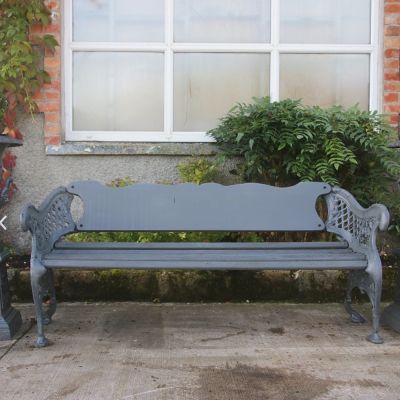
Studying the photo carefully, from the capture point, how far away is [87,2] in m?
4.60

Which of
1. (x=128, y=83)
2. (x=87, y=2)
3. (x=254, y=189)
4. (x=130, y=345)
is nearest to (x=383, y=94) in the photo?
(x=254, y=189)

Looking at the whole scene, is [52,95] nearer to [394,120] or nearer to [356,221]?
[356,221]

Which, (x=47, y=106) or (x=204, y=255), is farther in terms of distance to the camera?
(x=47, y=106)

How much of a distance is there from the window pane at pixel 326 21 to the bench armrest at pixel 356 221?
5.66 ft

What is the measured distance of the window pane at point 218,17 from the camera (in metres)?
4.63

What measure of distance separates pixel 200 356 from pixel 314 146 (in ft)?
6.04

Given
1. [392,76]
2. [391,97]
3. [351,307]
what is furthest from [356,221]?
[392,76]

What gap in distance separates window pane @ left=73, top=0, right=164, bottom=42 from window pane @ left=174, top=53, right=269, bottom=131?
47cm

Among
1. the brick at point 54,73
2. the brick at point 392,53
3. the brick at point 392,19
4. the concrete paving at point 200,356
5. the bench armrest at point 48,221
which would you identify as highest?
the brick at point 392,19

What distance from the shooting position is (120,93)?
15.4ft

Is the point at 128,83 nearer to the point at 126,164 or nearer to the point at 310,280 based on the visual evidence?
the point at 126,164

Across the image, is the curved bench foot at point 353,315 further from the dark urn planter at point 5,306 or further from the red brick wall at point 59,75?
the dark urn planter at point 5,306

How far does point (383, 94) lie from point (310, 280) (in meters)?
1.81

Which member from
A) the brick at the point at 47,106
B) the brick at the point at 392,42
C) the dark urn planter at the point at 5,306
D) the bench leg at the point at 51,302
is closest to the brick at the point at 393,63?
the brick at the point at 392,42
